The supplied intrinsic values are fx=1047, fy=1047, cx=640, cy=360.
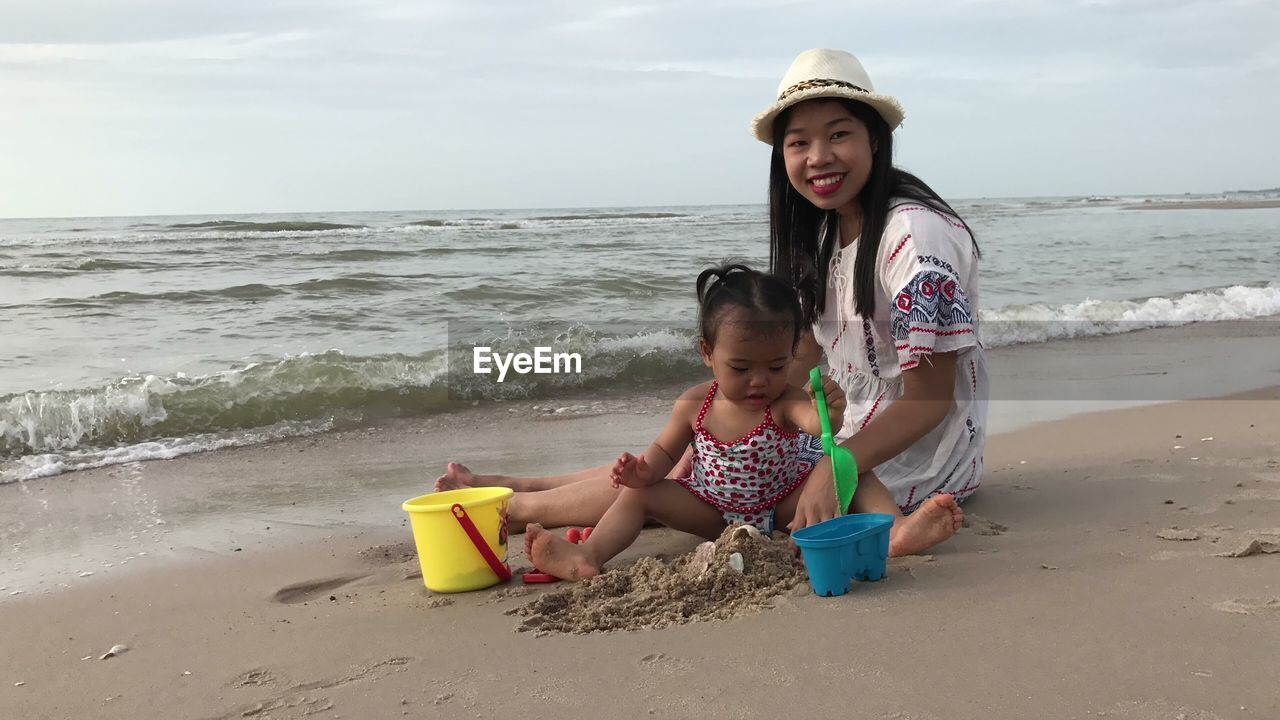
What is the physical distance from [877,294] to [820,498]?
24.3 inches

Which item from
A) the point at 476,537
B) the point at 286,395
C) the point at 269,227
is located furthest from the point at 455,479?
the point at 269,227

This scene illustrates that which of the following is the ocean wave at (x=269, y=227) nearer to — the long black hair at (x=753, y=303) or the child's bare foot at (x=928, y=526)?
the long black hair at (x=753, y=303)

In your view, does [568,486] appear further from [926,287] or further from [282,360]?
[282,360]

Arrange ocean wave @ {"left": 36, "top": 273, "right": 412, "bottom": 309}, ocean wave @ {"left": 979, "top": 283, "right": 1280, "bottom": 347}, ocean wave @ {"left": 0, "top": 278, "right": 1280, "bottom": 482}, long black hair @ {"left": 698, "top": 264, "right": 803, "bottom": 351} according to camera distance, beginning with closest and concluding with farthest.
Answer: long black hair @ {"left": 698, "top": 264, "right": 803, "bottom": 351}, ocean wave @ {"left": 0, "top": 278, "right": 1280, "bottom": 482}, ocean wave @ {"left": 979, "top": 283, "right": 1280, "bottom": 347}, ocean wave @ {"left": 36, "top": 273, "right": 412, "bottom": 309}

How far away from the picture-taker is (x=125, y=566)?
10.7ft

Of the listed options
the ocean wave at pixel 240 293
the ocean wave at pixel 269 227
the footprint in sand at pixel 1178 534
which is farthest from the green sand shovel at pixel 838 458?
the ocean wave at pixel 269 227

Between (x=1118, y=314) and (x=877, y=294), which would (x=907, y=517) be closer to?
(x=877, y=294)

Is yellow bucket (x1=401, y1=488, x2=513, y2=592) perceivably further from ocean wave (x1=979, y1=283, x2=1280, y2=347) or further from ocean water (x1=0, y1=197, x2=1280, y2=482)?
ocean wave (x1=979, y1=283, x2=1280, y2=347)

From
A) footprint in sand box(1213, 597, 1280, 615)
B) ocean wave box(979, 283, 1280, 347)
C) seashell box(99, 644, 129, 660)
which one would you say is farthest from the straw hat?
ocean wave box(979, 283, 1280, 347)

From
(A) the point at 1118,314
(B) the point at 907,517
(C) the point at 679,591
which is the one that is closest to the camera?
(C) the point at 679,591

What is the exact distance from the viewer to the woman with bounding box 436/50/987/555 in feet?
8.83

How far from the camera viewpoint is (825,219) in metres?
3.21

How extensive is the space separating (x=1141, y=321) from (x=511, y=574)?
24.5ft

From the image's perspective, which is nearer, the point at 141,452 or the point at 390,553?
the point at 390,553
